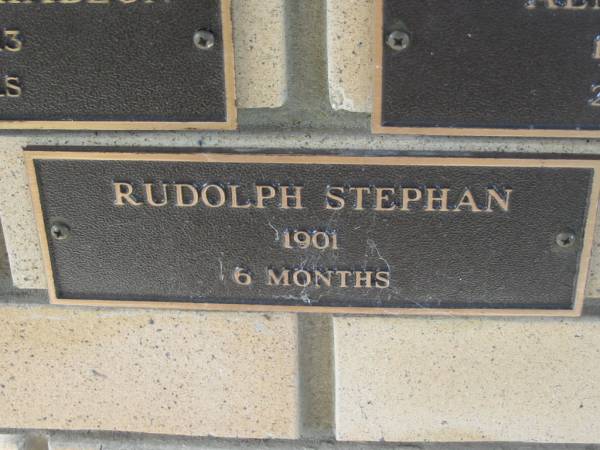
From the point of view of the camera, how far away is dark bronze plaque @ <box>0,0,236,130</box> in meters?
1.02

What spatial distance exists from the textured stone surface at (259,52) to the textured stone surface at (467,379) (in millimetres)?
460

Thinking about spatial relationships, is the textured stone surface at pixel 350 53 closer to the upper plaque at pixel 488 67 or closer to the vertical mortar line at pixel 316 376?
the upper plaque at pixel 488 67

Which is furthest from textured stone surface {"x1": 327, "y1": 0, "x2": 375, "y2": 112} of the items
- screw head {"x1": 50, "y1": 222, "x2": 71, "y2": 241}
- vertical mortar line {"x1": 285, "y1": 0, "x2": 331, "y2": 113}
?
screw head {"x1": 50, "y1": 222, "x2": 71, "y2": 241}

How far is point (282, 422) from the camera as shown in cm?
129

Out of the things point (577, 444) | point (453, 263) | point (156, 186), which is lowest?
point (577, 444)

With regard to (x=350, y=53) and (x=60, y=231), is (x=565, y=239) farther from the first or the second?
(x=60, y=231)

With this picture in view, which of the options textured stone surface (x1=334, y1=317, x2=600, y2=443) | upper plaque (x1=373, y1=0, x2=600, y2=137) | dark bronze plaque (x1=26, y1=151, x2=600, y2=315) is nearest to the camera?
upper plaque (x1=373, y1=0, x2=600, y2=137)

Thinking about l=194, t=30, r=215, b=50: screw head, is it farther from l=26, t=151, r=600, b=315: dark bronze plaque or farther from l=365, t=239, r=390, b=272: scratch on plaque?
l=365, t=239, r=390, b=272: scratch on plaque

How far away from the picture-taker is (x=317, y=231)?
1.15 metres

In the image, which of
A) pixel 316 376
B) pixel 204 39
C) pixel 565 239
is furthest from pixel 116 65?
pixel 565 239

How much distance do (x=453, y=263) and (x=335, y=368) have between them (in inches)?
12.6

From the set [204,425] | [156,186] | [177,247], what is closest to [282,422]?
[204,425]

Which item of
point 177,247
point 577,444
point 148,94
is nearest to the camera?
point 148,94

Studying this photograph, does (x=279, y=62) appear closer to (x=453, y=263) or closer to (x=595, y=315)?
(x=453, y=263)
